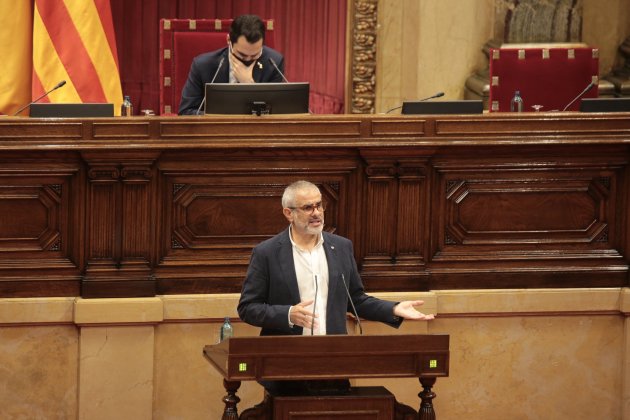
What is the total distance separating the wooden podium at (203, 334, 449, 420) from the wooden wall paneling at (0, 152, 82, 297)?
1.36 metres

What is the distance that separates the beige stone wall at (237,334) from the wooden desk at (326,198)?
0.11m

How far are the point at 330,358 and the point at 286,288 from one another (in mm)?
536

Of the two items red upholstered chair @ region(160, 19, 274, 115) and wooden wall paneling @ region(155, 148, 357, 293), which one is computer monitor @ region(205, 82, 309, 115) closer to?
wooden wall paneling @ region(155, 148, 357, 293)

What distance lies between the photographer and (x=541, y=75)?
24.7 ft

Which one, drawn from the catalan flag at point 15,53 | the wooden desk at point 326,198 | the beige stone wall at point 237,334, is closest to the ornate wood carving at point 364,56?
the catalan flag at point 15,53

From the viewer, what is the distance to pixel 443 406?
606 cm

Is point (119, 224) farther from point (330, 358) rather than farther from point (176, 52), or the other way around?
point (176, 52)

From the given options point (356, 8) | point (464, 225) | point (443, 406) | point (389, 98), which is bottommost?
point (443, 406)

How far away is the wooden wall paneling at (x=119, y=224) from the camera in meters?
5.84

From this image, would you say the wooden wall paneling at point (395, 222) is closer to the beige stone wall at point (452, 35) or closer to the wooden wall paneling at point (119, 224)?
the wooden wall paneling at point (119, 224)

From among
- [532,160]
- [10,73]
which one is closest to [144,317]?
[532,160]

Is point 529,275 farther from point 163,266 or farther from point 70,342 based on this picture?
point 70,342

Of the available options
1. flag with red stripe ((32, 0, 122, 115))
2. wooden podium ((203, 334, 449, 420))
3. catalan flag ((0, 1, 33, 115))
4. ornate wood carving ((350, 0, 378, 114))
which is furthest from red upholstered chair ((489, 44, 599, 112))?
catalan flag ((0, 1, 33, 115))

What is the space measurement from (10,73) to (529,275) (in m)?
4.07
